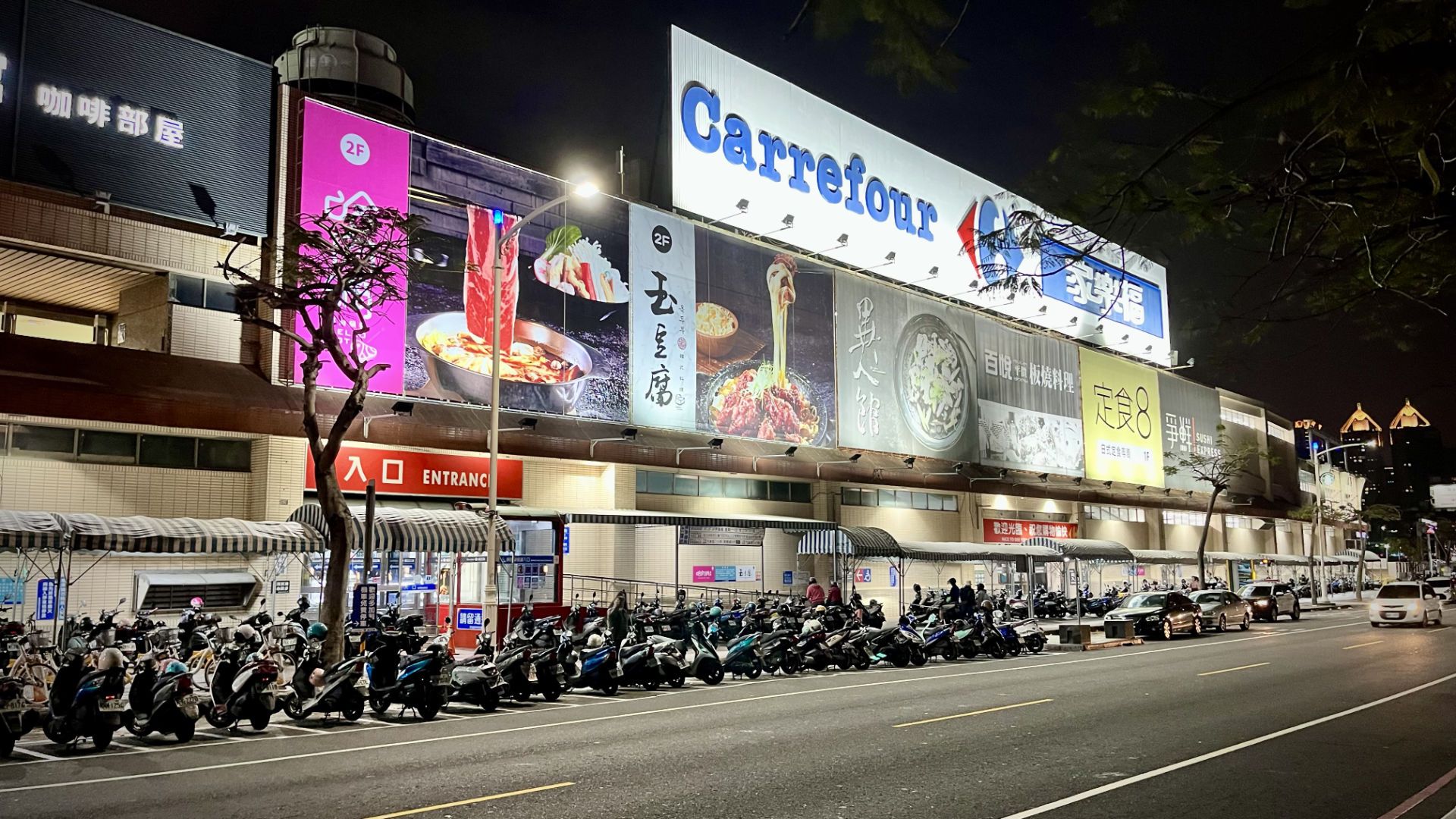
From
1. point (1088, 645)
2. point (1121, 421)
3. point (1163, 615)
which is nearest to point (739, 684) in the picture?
point (1088, 645)

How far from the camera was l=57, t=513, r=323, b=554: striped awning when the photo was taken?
18781 mm

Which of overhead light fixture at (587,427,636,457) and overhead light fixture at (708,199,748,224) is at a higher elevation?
overhead light fixture at (708,199,748,224)

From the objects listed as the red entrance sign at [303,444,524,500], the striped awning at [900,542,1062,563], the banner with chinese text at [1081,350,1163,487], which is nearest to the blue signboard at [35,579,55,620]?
the red entrance sign at [303,444,524,500]

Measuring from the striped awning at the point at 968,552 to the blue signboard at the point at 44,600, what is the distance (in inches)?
984

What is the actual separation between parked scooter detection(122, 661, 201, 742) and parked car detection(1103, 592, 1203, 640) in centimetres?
2616

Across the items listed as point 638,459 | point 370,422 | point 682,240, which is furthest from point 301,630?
point 682,240

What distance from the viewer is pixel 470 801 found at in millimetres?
8875

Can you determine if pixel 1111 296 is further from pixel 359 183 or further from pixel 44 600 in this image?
pixel 44 600

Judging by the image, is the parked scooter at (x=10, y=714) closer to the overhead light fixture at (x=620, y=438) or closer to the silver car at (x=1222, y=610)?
the overhead light fixture at (x=620, y=438)

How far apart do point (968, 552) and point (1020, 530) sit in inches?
582

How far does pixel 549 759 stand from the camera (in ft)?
35.7

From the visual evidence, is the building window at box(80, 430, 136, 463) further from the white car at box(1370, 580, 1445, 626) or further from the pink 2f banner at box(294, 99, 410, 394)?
the white car at box(1370, 580, 1445, 626)

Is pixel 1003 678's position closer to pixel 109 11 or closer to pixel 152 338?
pixel 152 338

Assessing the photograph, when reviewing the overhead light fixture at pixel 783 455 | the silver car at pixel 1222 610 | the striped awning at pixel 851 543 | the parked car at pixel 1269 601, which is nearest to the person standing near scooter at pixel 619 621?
the striped awning at pixel 851 543
